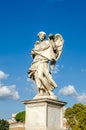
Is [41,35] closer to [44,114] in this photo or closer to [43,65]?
[43,65]

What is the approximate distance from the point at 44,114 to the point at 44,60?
2466 millimetres

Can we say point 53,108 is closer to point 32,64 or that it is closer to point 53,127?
point 53,127

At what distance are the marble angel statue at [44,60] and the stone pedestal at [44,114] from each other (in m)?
0.51

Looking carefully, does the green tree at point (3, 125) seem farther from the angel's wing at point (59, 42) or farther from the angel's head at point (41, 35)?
the angel's head at point (41, 35)

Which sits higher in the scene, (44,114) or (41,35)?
(41,35)

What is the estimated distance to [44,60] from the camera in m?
16.8

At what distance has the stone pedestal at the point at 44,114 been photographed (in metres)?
15.8

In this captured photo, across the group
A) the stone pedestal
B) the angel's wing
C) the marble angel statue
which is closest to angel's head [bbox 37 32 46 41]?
the marble angel statue

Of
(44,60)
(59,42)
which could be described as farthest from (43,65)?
(59,42)

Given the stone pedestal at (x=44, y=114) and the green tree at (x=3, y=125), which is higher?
the green tree at (x=3, y=125)

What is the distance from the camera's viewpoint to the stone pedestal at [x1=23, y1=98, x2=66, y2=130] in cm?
1584

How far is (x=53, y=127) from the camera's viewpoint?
16.1 m

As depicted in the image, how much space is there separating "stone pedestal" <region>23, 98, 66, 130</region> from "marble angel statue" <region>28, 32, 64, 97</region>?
51cm

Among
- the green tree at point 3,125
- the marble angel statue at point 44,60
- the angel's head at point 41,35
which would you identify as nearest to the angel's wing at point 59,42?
the marble angel statue at point 44,60
